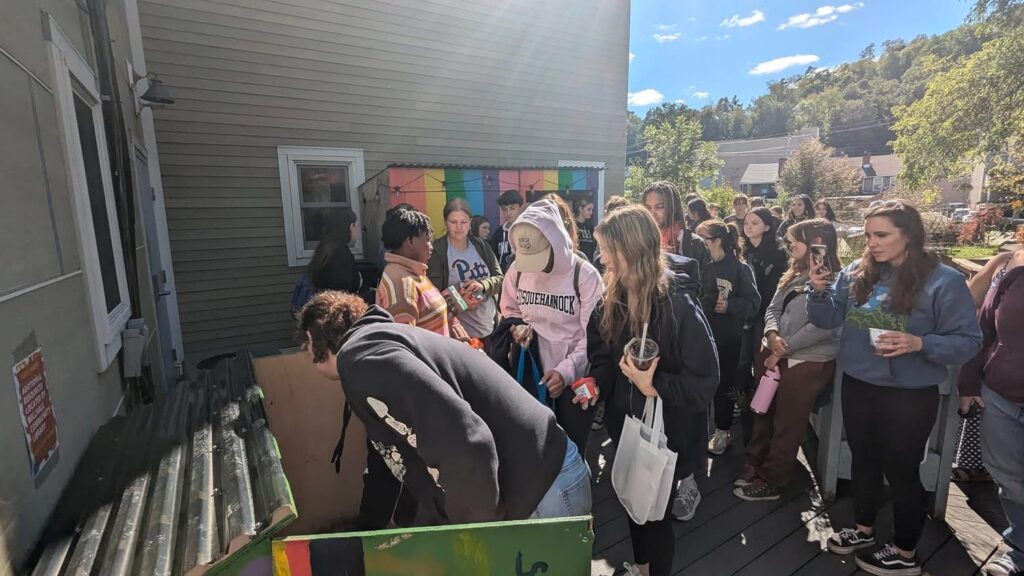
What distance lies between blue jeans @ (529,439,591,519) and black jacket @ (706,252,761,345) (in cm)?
207

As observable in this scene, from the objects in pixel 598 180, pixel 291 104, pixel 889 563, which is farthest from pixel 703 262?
pixel 291 104

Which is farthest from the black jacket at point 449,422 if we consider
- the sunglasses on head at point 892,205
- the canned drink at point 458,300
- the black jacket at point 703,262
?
the black jacket at point 703,262

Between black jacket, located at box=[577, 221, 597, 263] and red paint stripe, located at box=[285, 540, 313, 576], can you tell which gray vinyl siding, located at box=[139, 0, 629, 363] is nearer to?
black jacket, located at box=[577, 221, 597, 263]

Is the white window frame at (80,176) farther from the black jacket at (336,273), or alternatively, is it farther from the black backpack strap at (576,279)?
the black backpack strap at (576,279)

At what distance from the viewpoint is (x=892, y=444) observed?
7.45 ft

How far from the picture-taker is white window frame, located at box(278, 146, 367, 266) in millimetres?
6215

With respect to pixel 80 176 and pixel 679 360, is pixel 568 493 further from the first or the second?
pixel 80 176

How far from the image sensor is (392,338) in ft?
4.60

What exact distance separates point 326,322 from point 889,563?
2.79 m

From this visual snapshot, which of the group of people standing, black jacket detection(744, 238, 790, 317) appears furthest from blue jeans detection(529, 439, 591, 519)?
black jacket detection(744, 238, 790, 317)

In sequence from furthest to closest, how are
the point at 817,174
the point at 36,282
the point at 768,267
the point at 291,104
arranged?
1. the point at 817,174
2. the point at 291,104
3. the point at 768,267
4. the point at 36,282

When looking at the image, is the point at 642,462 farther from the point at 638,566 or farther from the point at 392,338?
the point at 392,338

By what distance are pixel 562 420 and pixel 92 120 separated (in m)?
2.97

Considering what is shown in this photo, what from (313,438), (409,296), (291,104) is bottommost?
(313,438)
